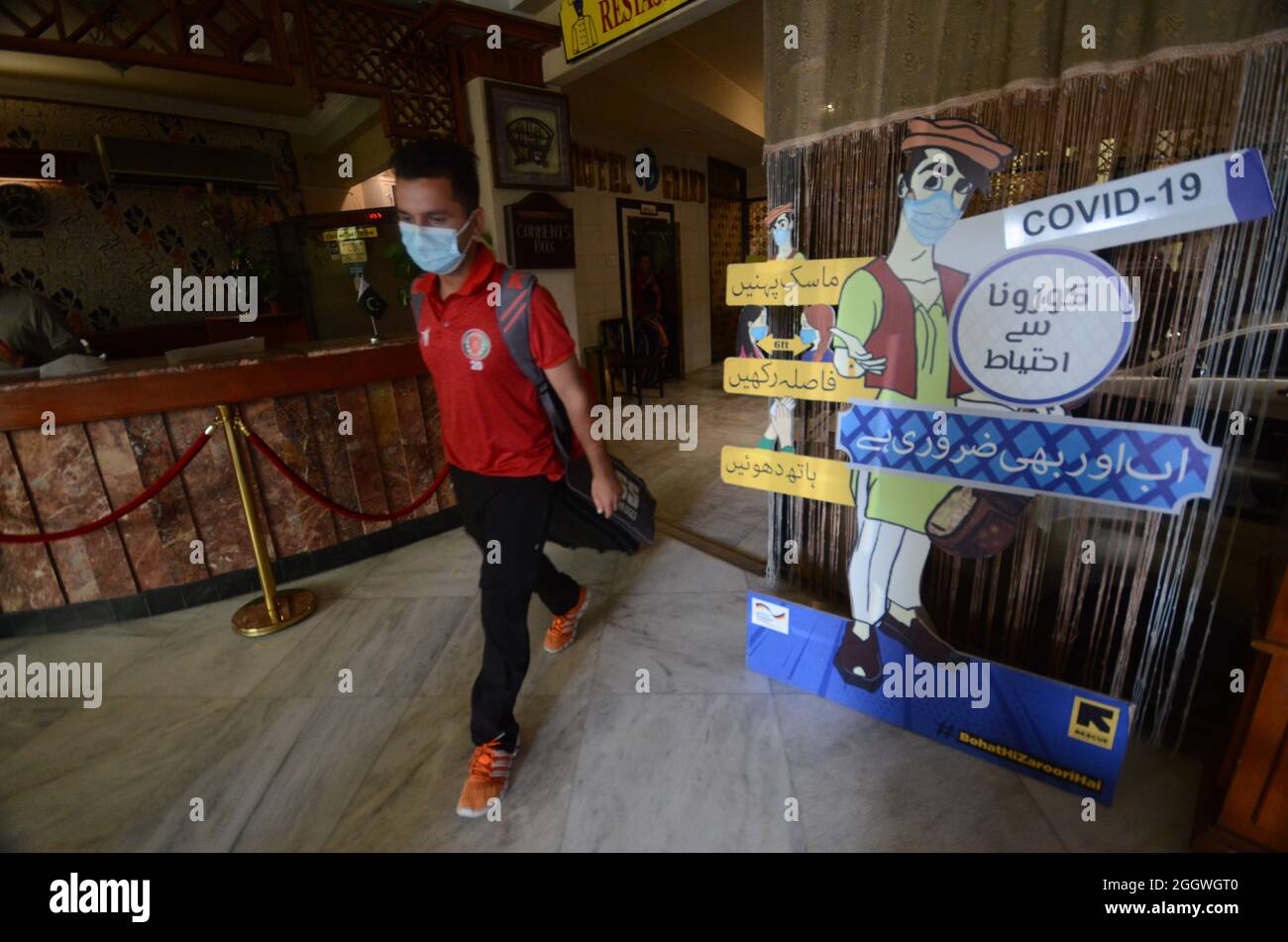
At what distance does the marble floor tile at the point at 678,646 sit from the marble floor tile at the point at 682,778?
0.07m

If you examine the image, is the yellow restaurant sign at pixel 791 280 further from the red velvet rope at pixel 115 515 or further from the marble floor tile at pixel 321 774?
the red velvet rope at pixel 115 515

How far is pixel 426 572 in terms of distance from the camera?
2.96 meters

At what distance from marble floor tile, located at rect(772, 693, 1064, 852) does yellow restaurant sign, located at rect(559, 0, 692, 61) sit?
11.2 feet

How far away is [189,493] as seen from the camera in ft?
8.74

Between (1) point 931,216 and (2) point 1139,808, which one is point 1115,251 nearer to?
(1) point 931,216

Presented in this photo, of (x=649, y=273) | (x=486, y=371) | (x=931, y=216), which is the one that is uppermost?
(x=649, y=273)

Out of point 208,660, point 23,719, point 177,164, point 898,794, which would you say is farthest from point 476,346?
point 177,164

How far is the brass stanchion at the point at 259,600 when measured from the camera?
2406 millimetres

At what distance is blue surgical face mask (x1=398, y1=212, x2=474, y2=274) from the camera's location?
1.44 m

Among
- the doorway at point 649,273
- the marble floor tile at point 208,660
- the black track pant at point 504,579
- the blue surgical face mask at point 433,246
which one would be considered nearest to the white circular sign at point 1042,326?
the black track pant at point 504,579

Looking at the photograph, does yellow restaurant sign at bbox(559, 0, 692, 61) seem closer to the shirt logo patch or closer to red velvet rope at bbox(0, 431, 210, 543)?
the shirt logo patch

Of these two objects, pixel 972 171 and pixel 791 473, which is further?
pixel 791 473

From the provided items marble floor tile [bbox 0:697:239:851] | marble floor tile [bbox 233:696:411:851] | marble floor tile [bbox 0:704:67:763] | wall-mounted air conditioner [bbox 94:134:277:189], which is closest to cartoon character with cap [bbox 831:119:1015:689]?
marble floor tile [bbox 233:696:411:851]

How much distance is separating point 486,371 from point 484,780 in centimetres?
114
